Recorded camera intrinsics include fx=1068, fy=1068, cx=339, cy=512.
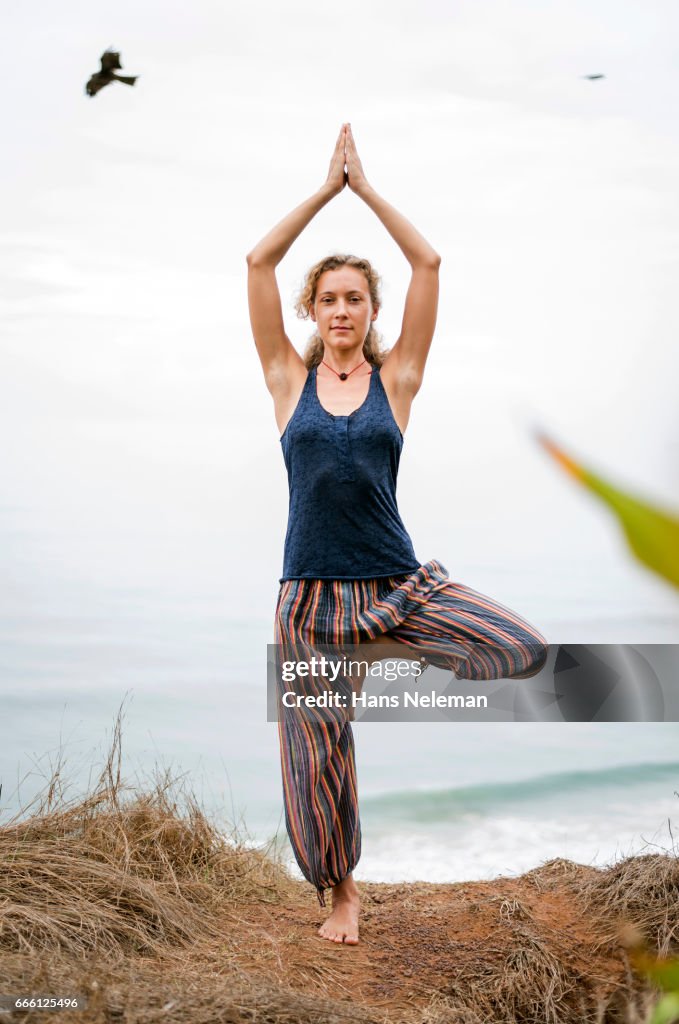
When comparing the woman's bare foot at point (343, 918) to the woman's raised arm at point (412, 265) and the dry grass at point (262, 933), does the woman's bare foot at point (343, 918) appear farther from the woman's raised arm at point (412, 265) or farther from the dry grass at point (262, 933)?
the woman's raised arm at point (412, 265)

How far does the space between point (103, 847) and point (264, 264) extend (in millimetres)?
2272

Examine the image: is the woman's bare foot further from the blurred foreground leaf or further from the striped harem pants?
the blurred foreground leaf

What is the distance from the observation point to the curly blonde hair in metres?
3.69

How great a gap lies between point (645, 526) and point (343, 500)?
314 cm

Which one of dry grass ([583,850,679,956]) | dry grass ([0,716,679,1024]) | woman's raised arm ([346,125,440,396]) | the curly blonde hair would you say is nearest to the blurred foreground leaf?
dry grass ([0,716,679,1024])

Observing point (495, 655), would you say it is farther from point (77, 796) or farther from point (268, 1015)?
point (77, 796)

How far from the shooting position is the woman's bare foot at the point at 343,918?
3641mm

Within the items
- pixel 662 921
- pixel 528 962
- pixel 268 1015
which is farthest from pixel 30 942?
pixel 662 921

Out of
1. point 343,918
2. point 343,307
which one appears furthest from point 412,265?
point 343,918

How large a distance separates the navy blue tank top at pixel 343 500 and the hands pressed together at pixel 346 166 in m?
0.77

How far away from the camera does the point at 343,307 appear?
3607 millimetres

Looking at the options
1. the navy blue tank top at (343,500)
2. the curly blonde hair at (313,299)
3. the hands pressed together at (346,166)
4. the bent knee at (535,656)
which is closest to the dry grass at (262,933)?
the bent knee at (535,656)

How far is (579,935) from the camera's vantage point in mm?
3865

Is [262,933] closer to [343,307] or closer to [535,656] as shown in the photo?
[535,656]
